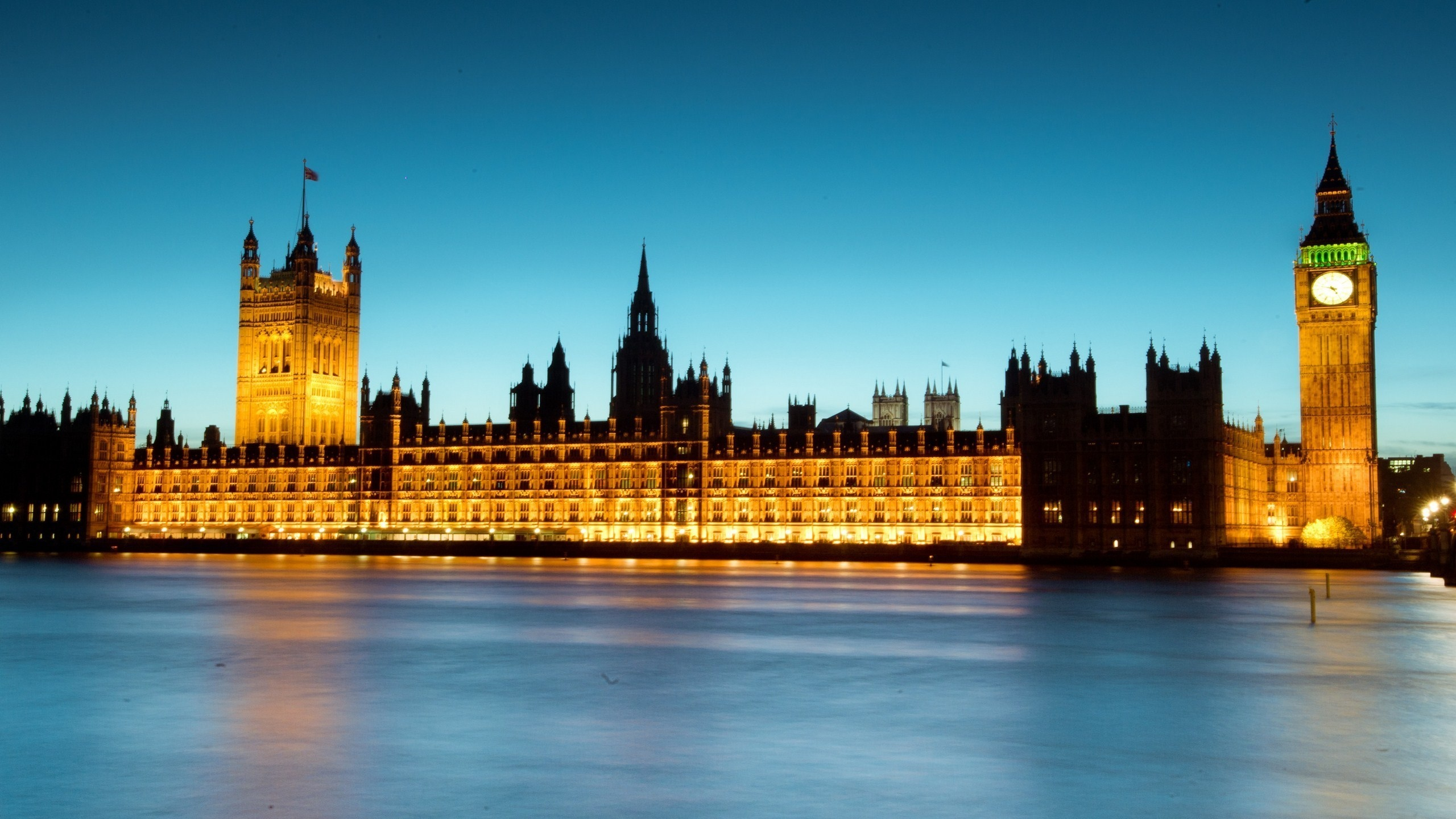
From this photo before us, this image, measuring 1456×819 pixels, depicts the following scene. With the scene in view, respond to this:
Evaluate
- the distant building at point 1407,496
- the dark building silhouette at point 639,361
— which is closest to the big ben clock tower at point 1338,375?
the distant building at point 1407,496

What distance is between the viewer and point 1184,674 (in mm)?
28203

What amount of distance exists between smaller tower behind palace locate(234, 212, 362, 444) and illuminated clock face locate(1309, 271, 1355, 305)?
98040 mm

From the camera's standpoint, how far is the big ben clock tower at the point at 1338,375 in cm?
11800

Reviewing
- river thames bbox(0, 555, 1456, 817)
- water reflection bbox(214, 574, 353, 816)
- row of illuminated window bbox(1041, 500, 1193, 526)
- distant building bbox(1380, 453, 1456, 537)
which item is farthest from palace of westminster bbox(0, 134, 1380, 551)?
water reflection bbox(214, 574, 353, 816)

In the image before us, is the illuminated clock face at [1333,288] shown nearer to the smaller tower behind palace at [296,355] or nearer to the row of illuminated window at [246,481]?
the row of illuminated window at [246,481]

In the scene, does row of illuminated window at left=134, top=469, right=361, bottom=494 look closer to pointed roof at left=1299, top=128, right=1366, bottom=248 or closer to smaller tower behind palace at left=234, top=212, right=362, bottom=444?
smaller tower behind palace at left=234, top=212, right=362, bottom=444

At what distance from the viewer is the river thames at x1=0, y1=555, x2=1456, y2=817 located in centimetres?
1634

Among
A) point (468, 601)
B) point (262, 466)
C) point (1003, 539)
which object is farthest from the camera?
point (262, 466)

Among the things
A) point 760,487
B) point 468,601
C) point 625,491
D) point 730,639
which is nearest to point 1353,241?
point 760,487

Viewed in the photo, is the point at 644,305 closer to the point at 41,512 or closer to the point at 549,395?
the point at 549,395

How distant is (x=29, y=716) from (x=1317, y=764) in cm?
1750

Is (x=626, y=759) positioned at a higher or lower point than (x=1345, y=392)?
lower

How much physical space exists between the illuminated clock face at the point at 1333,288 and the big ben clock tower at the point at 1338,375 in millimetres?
45

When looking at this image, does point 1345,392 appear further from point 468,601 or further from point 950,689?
point 950,689
